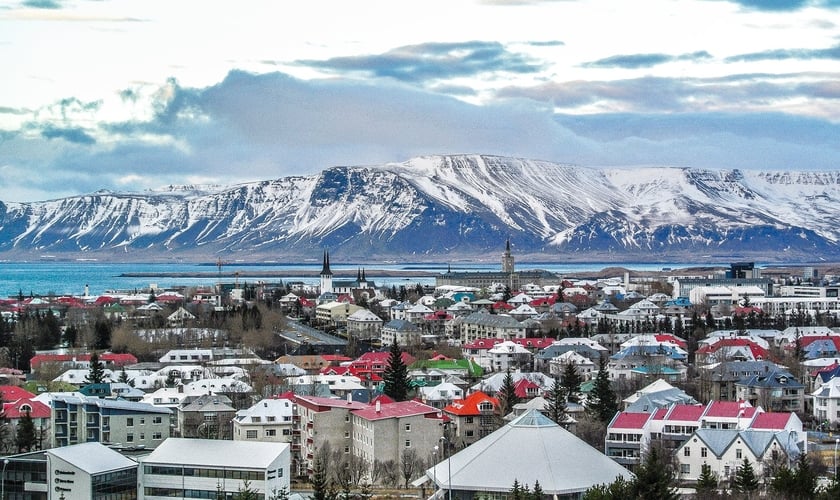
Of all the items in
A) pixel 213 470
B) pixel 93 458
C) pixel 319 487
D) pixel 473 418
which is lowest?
pixel 473 418

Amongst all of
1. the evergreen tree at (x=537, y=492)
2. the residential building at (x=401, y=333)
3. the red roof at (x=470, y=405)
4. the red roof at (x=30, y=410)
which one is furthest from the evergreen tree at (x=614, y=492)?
the residential building at (x=401, y=333)

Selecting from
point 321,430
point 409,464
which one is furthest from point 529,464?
point 321,430

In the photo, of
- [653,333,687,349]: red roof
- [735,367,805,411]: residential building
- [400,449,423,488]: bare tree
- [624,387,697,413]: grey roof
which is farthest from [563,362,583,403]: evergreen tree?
[653,333,687,349]: red roof

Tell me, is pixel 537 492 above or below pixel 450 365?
above

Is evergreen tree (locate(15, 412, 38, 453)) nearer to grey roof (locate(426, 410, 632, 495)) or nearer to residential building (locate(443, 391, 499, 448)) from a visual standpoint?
grey roof (locate(426, 410, 632, 495))

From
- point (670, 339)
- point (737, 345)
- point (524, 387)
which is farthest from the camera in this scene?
point (670, 339)

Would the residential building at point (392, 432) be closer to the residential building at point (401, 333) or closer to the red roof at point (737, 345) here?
the red roof at point (737, 345)

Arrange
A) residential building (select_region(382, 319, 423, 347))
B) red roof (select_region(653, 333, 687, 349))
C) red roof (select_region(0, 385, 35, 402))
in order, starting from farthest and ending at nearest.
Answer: residential building (select_region(382, 319, 423, 347)) → red roof (select_region(653, 333, 687, 349)) → red roof (select_region(0, 385, 35, 402))

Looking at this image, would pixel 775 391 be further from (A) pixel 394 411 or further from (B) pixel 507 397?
(A) pixel 394 411
